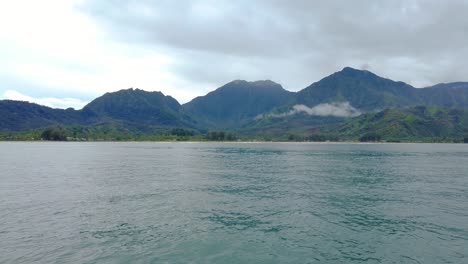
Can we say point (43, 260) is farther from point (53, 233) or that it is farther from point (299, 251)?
point (299, 251)

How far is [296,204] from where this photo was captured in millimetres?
42094

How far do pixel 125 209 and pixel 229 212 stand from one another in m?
13.3

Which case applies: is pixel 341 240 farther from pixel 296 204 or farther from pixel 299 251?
pixel 296 204

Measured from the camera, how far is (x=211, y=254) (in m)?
24.5

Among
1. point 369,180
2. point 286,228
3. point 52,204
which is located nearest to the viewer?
point 286,228

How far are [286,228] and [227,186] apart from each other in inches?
1066

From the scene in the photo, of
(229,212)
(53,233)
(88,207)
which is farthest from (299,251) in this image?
(88,207)

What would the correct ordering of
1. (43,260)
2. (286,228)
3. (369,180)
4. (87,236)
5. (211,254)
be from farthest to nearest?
1. (369,180)
2. (286,228)
3. (87,236)
4. (211,254)
5. (43,260)

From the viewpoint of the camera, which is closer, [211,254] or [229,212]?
[211,254]

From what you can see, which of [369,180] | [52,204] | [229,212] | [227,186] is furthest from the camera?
[369,180]

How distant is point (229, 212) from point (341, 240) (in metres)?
14.3

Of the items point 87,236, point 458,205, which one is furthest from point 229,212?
point 458,205

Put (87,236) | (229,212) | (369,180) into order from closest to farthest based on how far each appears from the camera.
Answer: (87,236) < (229,212) < (369,180)

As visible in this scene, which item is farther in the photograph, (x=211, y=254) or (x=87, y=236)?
(x=87, y=236)
